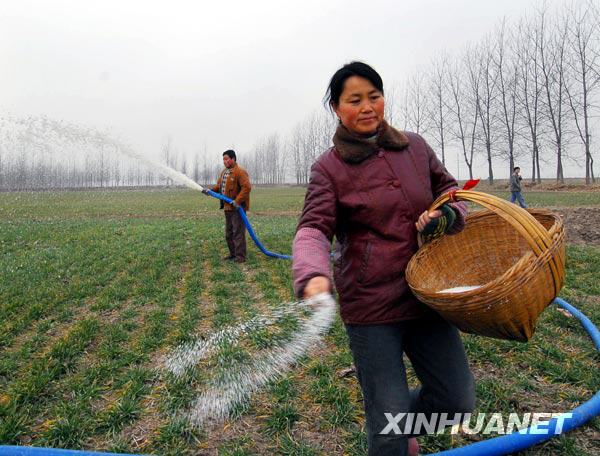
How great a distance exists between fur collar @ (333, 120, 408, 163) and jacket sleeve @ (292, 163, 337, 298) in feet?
0.47

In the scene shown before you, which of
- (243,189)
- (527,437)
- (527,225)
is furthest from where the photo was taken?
(243,189)

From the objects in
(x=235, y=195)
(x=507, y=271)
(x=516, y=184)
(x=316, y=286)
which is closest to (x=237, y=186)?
(x=235, y=195)

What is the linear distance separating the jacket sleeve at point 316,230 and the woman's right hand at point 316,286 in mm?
34

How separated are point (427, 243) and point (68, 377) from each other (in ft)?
10.9

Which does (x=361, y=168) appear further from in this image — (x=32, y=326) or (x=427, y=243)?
(x=32, y=326)

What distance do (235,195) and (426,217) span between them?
6.88 meters

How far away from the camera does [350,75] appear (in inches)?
79.4

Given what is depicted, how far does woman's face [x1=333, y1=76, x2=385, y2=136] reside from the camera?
200 cm

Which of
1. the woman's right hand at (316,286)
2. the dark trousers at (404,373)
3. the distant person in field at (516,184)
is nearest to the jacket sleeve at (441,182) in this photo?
the dark trousers at (404,373)

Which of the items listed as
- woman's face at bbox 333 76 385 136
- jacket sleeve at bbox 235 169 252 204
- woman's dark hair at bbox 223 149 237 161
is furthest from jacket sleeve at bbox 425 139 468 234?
woman's dark hair at bbox 223 149 237 161

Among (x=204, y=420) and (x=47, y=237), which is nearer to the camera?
(x=204, y=420)

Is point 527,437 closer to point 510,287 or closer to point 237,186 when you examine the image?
point 510,287

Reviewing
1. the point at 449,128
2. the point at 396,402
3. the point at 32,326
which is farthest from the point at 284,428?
the point at 449,128

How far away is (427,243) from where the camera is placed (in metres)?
2.04
